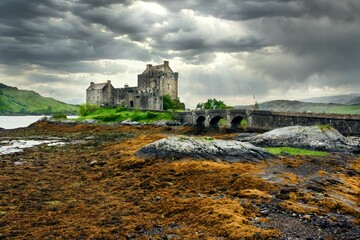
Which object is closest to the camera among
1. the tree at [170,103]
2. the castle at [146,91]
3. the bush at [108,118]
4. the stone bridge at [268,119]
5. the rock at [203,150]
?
the rock at [203,150]

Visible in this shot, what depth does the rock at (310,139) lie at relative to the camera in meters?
39.0

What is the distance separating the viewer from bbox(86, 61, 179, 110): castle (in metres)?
106

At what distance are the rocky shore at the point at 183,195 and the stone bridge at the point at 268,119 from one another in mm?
11562

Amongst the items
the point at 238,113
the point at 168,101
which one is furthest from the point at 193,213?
the point at 168,101

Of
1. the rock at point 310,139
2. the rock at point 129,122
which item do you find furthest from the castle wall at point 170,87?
the rock at point 310,139

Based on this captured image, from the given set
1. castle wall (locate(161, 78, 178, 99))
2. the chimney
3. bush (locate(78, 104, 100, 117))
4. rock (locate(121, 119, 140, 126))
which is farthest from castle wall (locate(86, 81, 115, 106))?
rock (locate(121, 119, 140, 126))

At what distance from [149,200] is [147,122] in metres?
66.1

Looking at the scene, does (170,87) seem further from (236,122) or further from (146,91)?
(236,122)

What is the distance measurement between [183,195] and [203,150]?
428 inches

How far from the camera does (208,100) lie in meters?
133

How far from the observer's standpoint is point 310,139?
40.6m

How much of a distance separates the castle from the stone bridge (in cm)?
1741

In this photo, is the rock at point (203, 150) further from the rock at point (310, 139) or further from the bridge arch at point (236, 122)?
the bridge arch at point (236, 122)

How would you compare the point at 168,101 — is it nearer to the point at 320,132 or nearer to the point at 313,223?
the point at 320,132
